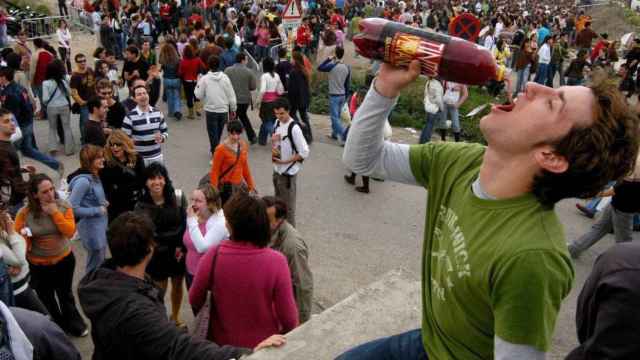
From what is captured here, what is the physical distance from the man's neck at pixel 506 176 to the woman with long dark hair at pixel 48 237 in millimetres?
3804

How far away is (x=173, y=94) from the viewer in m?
12.0

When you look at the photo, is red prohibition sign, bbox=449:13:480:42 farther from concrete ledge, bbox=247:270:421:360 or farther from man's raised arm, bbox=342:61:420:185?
man's raised arm, bbox=342:61:420:185

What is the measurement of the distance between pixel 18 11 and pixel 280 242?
20.2 meters

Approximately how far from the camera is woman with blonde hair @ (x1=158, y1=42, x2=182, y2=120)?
454 inches

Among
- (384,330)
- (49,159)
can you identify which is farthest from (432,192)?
(49,159)

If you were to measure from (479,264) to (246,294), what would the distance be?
1.83 m

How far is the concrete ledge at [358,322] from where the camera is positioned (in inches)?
125

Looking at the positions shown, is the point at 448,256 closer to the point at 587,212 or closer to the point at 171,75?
the point at 587,212

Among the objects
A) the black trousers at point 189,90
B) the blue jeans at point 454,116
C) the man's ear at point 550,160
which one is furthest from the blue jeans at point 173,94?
the man's ear at point 550,160

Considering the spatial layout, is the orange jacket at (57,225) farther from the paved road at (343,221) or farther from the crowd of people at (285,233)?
the paved road at (343,221)

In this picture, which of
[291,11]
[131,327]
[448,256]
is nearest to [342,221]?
[131,327]

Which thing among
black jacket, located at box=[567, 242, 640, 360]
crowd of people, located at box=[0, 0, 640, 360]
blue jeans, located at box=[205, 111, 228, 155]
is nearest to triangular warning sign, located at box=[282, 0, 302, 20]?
blue jeans, located at box=[205, 111, 228, 155]

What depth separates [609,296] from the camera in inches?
55.8

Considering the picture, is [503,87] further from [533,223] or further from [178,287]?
[533,223]
